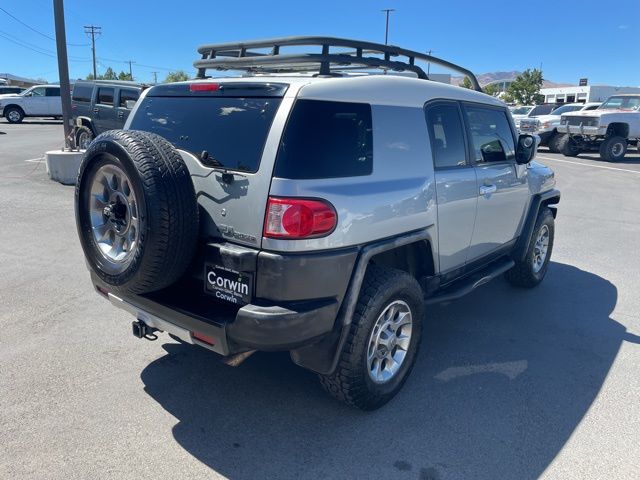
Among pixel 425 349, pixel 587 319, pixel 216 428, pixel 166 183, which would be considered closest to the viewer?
pixel 166 183

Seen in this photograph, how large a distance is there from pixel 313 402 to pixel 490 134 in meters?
2.70

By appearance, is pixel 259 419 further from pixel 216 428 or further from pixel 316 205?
pixel 316 205

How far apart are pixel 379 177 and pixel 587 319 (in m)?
2.93

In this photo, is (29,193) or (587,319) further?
(29,193)

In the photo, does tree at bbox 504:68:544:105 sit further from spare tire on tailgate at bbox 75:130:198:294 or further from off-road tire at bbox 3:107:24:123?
spare tire on tailgate at bbox 75:130:198:294

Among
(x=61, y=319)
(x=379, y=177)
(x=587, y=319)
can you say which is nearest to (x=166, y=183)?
(x=379, y=177)

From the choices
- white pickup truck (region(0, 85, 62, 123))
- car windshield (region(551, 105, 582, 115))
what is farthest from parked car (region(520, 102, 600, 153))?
white pickup truck (region(0, 85, 62, 123))

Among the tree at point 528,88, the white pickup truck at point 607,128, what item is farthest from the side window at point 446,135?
the tree at point 528,88

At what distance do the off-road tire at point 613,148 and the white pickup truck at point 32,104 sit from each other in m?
25.7

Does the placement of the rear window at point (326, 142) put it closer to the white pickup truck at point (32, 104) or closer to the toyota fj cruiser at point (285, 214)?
the toyota fj cruiser at point (285, 214)

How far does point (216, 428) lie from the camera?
3.07m

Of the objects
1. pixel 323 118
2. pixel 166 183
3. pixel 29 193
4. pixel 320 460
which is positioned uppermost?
pixel 323 118

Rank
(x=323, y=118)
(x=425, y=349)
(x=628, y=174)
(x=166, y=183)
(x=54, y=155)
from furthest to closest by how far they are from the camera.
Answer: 1. (x=628, y=174)
2. (x=54, y=155)
3. (x=425, y=349)
4. (x=323, y=118)
5. (x=166, y=183)

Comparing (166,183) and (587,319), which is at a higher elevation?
(166,183)
